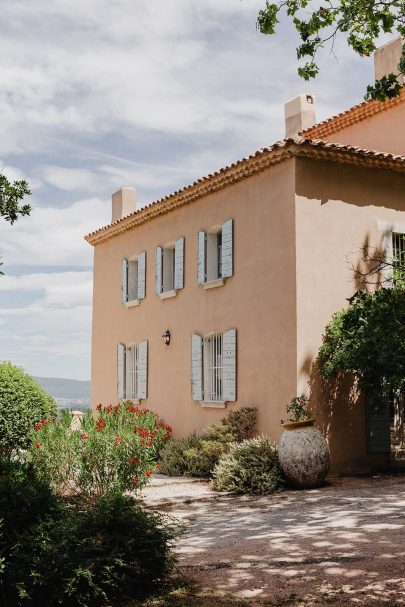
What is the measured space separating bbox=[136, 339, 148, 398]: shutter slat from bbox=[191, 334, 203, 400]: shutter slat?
2.19m

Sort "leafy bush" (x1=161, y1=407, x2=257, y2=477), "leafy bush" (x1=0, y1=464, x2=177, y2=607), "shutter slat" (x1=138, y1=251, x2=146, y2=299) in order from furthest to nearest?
1. "shutter slat" (x1=138, y1=251, x2=146, y2=299)
2. "leafy bush" (x1=161, y1=407, x2=257, y2=477)
3. "leafy bush" (x1=0, y1=464, x2=177, y2=607)

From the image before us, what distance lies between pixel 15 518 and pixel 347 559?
2900 millimetres

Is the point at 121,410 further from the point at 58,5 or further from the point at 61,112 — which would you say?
the point at 58,5

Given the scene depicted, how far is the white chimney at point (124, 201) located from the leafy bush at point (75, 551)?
14886mm

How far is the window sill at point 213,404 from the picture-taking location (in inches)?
544

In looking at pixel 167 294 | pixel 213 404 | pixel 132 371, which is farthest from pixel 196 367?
pixel 132 371

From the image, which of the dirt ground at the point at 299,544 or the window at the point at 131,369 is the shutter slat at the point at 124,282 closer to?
the window at the point at 131,369

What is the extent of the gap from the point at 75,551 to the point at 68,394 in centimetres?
8114

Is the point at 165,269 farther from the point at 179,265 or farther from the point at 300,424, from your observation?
the point at 300,424

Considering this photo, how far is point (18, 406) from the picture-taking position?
629 inches

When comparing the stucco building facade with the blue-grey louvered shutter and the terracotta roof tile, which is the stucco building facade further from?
the blue-grey louvered shutter

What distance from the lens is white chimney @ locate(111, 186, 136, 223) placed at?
20391 millimetres

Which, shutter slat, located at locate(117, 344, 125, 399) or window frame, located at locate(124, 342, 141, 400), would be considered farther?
shutter slat, located at locate(117, 344, 125, 399)

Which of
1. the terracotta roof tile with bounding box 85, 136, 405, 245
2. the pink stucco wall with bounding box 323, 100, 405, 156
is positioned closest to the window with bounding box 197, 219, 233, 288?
the terracotta roof tile with bounding box 85, 136, 405, 245
